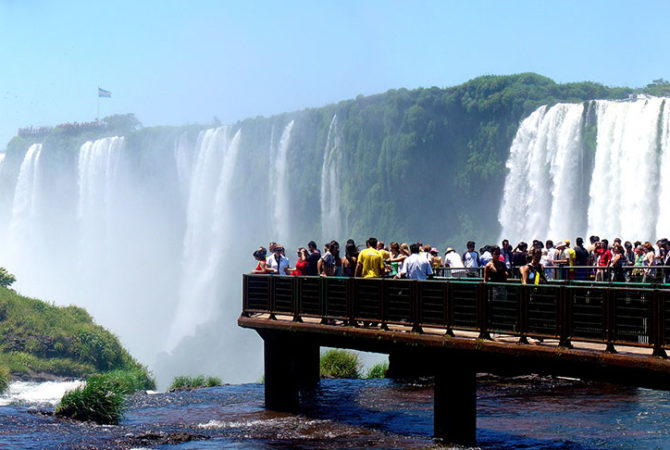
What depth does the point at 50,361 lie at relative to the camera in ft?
128

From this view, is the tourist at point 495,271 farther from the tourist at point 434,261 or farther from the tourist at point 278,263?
the tourist at point 278,263

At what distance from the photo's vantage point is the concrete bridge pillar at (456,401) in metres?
16.6

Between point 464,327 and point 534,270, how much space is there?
1.42 m

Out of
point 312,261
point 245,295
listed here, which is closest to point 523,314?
point 312,261

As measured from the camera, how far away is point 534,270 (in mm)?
15688

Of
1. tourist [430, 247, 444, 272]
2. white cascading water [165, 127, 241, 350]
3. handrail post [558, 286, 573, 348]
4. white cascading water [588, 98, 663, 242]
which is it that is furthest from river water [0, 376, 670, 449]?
white cascading water [165, 127, 241, 350]

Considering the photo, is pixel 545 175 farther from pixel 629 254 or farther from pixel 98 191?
pixel 98 191

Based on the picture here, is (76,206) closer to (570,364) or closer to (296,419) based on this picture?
(296,419)

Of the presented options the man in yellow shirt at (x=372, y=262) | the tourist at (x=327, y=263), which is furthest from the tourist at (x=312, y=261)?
the man in yellow shirt at (x=372, y=262)

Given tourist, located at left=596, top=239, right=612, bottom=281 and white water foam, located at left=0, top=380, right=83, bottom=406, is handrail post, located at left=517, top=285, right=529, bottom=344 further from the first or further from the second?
white water foam, located at left=0, top=380, right=83, bottom=406

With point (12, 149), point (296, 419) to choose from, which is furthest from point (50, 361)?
point (12, 149)

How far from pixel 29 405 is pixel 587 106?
40649 millimetres

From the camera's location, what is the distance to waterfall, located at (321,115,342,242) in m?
88.9

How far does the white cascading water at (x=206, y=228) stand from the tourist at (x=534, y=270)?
7388 centimetres
